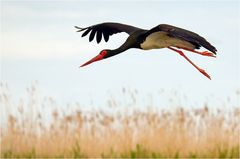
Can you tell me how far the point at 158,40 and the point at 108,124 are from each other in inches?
60.6

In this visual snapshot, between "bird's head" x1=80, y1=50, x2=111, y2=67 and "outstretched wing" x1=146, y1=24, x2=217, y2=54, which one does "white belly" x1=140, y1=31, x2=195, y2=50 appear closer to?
"outstretched wing" x1=146, y1=24, x2=217, y2=54

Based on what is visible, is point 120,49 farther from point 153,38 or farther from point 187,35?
point 187,35

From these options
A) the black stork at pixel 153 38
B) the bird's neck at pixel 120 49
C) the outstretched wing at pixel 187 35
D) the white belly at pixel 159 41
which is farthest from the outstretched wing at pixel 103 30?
the outstretched wing at pixel 187 35

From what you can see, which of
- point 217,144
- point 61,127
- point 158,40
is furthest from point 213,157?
point 61,127

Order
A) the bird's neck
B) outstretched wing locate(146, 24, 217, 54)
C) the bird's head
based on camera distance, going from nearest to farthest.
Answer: outstretched wing locate(146, 24, 217, 54)
the bird's neck
the bird's head

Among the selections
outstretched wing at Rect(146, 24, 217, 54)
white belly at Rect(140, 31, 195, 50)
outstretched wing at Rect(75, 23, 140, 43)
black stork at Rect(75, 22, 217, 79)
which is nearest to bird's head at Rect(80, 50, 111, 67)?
black stork at Rect(75, 22, 217, 79)

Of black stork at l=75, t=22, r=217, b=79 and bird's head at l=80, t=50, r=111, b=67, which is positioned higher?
black stork at l=75, t=22, r=217, b=79

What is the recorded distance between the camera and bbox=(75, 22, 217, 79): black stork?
8.53m

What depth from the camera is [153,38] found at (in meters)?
9.68

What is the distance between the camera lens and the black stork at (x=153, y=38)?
8.53m

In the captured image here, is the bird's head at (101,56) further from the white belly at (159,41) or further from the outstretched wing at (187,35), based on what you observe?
the outstretched wing at (187,35)

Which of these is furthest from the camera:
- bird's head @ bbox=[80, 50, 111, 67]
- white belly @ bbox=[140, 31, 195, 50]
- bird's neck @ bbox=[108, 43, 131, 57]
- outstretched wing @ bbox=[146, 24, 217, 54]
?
bird's head @ bbox=[80, 50, 111, 67]

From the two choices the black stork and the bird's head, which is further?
the bird's head

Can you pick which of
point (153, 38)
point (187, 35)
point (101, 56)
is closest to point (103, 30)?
point (101, 56)
